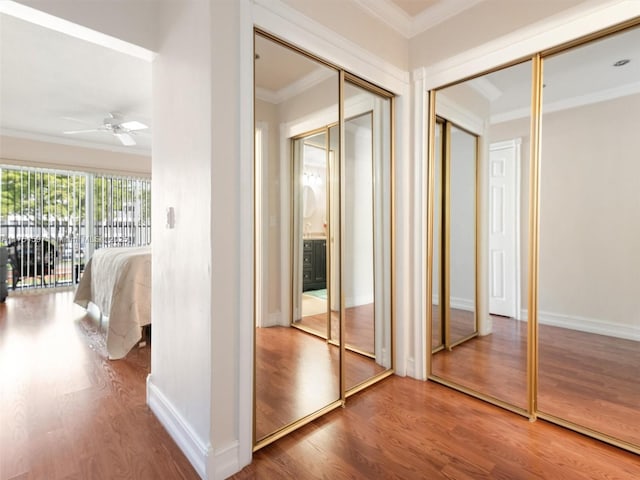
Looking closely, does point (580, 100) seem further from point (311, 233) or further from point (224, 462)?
point (224, 462)

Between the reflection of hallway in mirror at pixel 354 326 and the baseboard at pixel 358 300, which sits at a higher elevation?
the baseboard at pixel 358 300

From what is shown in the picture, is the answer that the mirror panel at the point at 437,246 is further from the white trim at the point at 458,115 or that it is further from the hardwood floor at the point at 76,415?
the hardwood floor at the point at 76,415

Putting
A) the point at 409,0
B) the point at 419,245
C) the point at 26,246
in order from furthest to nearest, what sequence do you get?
the point at 26,246 < the point at 419,245 < the point at 409,0

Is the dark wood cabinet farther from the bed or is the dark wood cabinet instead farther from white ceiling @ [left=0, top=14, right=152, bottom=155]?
white ceiling @ [left=0, top=14, right=152, bottom=155]

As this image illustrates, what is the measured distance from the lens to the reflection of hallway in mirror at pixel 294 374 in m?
1.81

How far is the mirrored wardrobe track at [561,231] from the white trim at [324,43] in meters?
0.49

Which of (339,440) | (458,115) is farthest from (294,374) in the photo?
(458,115)

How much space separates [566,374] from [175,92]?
9.46ft

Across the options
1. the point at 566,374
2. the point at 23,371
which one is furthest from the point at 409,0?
the point at 23,371

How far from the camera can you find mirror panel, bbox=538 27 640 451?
5.81ft


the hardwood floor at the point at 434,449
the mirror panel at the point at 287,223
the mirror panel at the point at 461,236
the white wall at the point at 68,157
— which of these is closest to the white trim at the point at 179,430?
the hardwood floor at the point at 434,449

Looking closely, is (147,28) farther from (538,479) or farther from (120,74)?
(538,479)

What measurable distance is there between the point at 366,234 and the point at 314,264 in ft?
1.62

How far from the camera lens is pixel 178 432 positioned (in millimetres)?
1706
